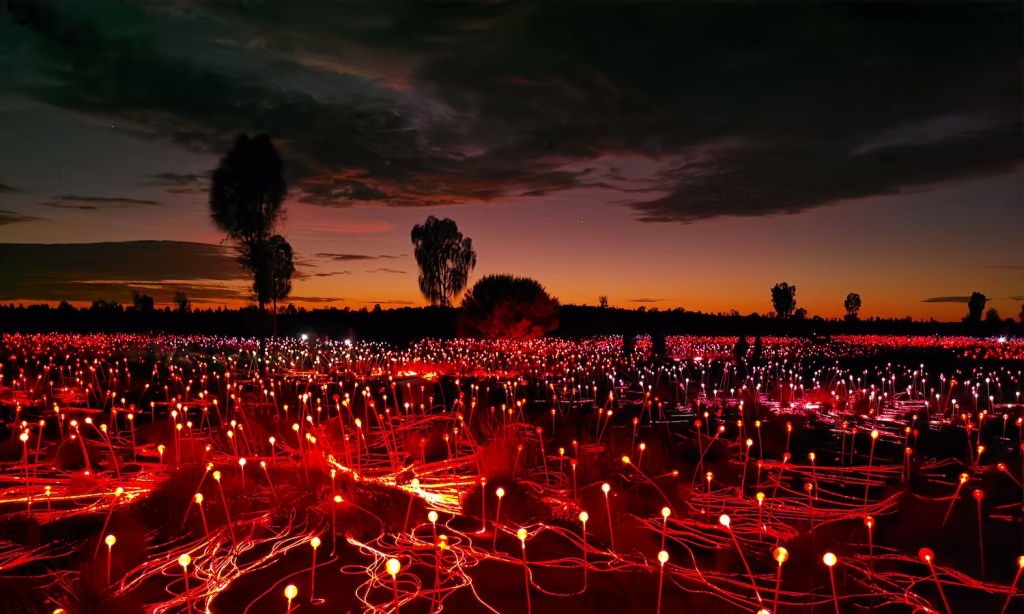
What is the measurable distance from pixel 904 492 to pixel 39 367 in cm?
1843

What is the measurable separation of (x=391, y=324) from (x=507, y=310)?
21073mm

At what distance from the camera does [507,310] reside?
77.8ft

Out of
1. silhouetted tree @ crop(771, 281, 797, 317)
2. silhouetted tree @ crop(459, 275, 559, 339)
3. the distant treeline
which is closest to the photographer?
silhouetted tree @ crop(459, 275, 559, 339)

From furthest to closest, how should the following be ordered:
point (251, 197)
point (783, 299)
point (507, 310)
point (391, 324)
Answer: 1. point (783, 299)
2. point (391, 324)
3. point (507, 310)
4. point (251, 197)

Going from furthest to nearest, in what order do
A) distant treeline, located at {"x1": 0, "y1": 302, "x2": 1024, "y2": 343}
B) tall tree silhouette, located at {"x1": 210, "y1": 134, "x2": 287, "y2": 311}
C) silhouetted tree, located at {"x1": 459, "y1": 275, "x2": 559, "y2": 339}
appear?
distant treeline, located at {"x1": 0, "y1": 302, "x2": 1024, "y2": 343} → silhouetted tree, located at {"x1": 459, "y1": 275, "x2": 559, "y2": 339} → tall tree silhouette, located at {"x1": 210, "y1": 134, "x2": 287, "y2": 311}

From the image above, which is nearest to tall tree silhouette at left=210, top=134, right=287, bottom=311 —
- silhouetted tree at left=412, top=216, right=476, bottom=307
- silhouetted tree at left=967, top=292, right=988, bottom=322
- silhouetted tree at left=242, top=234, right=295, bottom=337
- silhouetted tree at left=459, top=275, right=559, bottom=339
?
silhouetted tree at left=242, top=234, right=295, bottom=337

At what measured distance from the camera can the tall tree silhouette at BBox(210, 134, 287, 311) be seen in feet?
54.9

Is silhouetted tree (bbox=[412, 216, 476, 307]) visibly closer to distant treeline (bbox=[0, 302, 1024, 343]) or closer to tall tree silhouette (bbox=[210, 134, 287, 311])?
distant treeline (bbox=[0, 302, 1024, 343])

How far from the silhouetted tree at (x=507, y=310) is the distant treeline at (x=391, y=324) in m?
8.60

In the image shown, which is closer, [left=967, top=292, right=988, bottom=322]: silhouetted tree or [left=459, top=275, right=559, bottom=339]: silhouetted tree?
[left=459, top=275, right=559, bottom=339]: silhouetted tree

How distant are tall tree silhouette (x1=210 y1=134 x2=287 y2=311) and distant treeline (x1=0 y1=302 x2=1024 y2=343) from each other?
529 inches

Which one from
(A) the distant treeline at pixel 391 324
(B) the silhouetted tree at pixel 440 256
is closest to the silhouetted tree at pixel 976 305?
(A) the distant treeline at pixel 391 324

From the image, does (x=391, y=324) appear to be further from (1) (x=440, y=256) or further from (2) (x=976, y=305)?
(2) (x=976, y=305)

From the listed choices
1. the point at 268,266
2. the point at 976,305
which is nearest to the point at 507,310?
the point at 268,266
